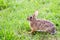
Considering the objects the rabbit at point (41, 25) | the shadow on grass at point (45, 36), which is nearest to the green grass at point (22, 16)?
the shadow on grass at point (45, 36)

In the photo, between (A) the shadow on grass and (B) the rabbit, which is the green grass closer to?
(A) the shadow on grass

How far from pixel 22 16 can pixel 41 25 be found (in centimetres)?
86

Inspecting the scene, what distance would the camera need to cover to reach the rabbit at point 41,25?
5.58 m

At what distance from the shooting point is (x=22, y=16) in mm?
6328

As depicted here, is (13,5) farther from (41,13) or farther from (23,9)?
(41,13)

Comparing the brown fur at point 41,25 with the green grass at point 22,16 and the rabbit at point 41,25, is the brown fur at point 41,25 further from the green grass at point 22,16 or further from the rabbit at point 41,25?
the green grass at point 22,16

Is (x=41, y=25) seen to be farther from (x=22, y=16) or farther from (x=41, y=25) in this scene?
(x=22, y=16)

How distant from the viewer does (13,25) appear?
578 centimetres

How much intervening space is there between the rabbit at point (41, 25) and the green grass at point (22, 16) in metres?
0.11

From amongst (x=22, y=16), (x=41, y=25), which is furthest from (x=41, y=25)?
(x=22, y=16)

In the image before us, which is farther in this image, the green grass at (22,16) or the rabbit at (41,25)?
the rabbit at (41,25)

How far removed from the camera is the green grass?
5396 millimetres

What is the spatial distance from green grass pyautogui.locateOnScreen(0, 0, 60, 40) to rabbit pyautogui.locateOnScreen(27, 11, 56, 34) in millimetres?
106

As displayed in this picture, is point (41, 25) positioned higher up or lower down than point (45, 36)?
higher up
